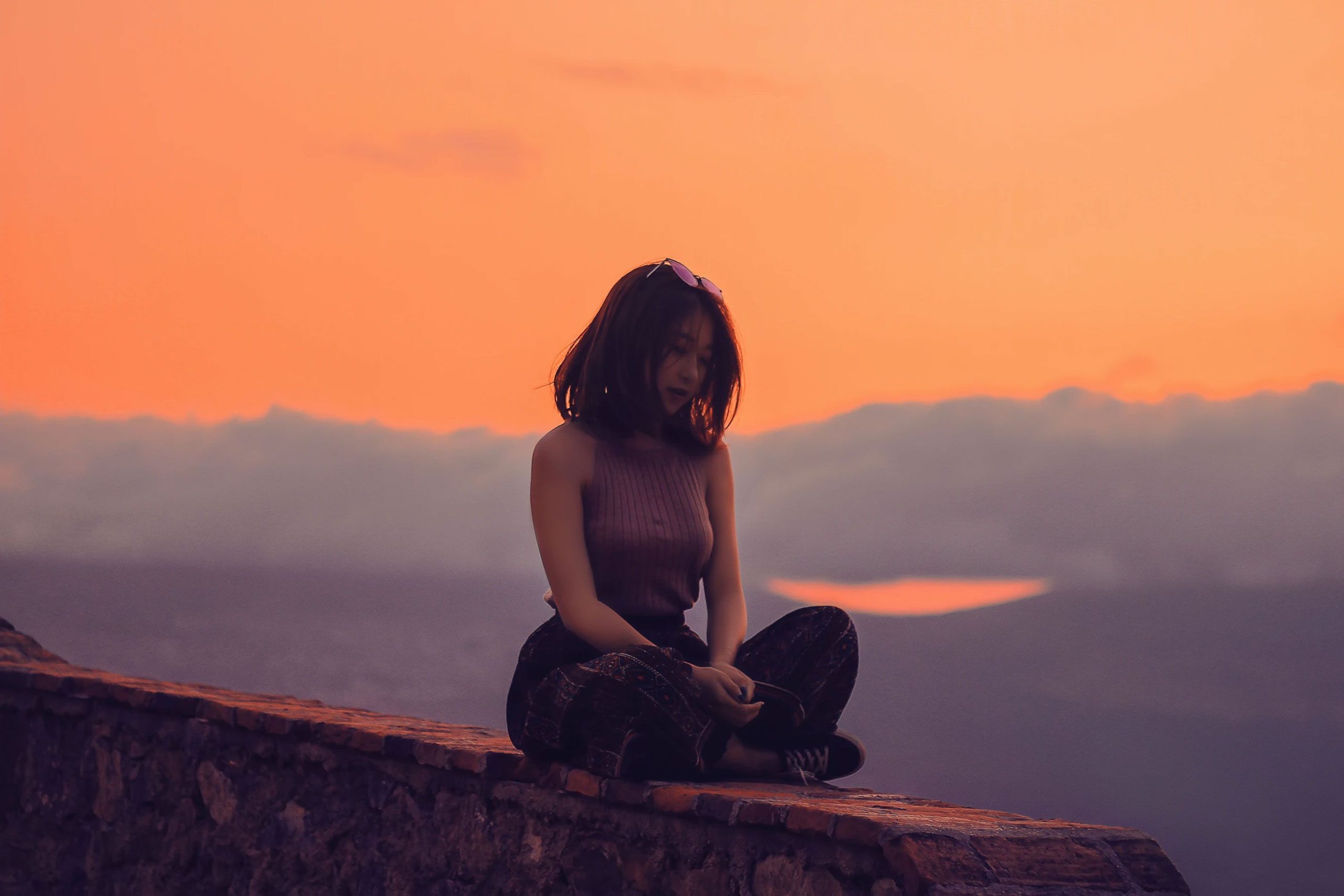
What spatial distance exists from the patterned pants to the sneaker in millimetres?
21

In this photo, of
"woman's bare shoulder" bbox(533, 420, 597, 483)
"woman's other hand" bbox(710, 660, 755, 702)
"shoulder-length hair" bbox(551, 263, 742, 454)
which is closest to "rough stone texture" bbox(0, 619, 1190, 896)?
"woman's other hand" bbox(710, 660, 755, 702)

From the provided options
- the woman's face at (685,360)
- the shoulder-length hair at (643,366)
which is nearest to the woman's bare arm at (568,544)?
the shoulder-length hair at (643,366)

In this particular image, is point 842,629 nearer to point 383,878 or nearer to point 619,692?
point 619,692

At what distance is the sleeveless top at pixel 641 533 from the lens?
2812 mm

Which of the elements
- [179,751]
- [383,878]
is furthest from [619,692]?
[179,751]

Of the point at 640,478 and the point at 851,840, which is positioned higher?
the point at 640,478

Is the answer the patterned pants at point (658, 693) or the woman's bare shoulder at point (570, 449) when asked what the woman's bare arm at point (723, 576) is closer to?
the patterned pants at point (658, 693)

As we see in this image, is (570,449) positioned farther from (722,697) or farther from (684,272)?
(722,697)

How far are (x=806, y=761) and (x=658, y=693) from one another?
0.49 m

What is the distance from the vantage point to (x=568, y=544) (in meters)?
2.75

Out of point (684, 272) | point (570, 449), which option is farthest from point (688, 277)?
point (570, 449)

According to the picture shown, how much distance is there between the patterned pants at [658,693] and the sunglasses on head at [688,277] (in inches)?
28.9

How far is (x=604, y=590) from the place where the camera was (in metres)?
2.83

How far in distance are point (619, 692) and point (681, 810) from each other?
269mm
